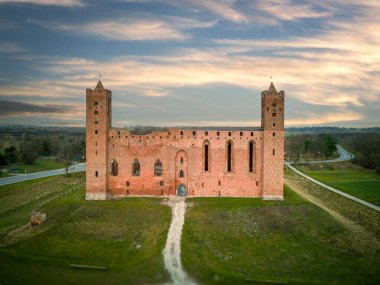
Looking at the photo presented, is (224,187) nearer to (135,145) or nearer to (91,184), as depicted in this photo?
(135,145)

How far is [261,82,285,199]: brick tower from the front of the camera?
140 feet

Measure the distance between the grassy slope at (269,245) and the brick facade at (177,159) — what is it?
→ 314 centimetres

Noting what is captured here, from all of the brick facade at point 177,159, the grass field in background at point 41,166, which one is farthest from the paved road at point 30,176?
the brick facade at point 177,159

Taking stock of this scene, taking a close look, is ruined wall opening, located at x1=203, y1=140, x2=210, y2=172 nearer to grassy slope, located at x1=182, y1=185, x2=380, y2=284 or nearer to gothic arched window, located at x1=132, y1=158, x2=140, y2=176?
grassy slope, located at x1=182, y1=185, x2=380, y2=284

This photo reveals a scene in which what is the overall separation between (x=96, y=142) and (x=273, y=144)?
20.7 meters

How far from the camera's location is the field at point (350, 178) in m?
51.6

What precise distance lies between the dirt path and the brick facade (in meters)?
3.81

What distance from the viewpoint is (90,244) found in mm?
30500

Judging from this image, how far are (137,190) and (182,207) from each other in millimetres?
7068

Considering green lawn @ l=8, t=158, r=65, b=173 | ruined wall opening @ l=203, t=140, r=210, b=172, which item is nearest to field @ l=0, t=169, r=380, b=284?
ruined wall opening @ l=203, t=140, r=210, b=172

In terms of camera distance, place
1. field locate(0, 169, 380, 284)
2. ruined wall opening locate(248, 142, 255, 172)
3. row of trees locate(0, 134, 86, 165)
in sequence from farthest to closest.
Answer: row of trees locate(0, 134, 86, 165) < ruined wall opening locate(248, 142, 255, 172) < field locate(0, 169, 380, 284)

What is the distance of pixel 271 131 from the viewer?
42812 millimetres

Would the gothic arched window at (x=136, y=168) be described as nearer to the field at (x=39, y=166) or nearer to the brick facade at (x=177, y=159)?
the brick facade at (x=177, y=159)

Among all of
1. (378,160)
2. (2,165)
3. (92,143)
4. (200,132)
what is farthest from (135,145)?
(378,160)
